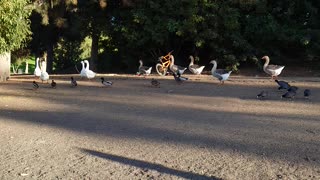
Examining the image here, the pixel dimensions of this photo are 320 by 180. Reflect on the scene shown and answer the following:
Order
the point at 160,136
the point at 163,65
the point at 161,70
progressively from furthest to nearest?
the point at 163,65, the point at 161,70, the point at 160,136


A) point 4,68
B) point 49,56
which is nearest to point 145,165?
point 4,68

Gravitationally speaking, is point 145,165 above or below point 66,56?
above

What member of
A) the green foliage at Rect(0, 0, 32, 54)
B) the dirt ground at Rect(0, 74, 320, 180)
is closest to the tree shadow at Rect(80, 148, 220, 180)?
the dirt ground at Rect(0, 74, 320, 180)

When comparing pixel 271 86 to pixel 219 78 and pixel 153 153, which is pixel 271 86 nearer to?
pixel 219 78

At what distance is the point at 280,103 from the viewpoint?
1402cm

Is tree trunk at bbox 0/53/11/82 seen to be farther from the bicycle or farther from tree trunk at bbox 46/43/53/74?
tree trunk at bbox 46/43/53/74

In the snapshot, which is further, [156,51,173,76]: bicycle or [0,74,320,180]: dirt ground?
[156,51,173,76]: bicycle

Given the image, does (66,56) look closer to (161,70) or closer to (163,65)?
(163,65)

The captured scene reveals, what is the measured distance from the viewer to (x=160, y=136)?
939 centimetres

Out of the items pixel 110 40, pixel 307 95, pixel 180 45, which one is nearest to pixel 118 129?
pixel 307 95

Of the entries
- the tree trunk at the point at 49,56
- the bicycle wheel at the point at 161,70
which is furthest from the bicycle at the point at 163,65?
the tree trunk at the point at 49,56

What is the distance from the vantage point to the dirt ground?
23.1 feet

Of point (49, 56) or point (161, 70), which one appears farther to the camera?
point (49, 56)

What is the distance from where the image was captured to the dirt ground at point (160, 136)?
703 cm
